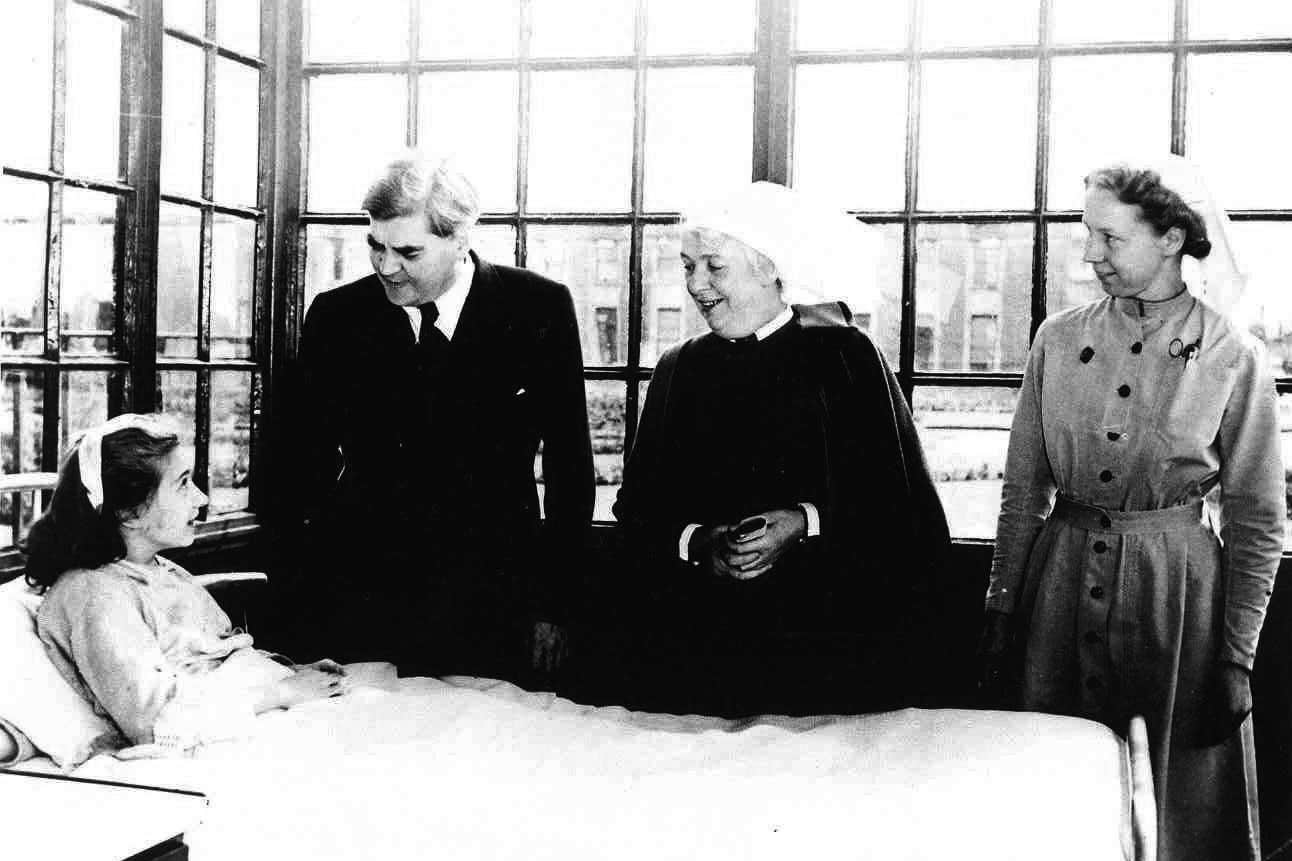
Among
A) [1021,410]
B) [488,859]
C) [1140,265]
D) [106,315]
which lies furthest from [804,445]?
[106,315]

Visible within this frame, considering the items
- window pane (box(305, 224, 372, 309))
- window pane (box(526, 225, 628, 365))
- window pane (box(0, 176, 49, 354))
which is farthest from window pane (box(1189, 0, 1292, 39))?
window pane (box(0, 176, 49, 354))

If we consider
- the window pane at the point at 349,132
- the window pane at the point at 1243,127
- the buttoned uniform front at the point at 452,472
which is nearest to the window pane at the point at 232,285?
the window pane at the point at 349,132

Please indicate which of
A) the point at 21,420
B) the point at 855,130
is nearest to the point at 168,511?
the point at 21,420

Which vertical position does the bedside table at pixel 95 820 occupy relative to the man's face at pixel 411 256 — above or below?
below

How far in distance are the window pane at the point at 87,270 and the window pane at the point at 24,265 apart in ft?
0.25

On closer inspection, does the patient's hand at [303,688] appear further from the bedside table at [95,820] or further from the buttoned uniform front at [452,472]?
the bedside table at [95,820]

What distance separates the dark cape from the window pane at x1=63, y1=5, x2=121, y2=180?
155 centimetres

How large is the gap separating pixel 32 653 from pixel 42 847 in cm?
91

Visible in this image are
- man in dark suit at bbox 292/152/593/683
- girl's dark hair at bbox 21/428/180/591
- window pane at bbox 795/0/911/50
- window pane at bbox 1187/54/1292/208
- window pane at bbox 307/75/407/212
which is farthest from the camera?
window pane at bbox 307/75/407/212

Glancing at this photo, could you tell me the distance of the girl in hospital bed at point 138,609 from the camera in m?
2.29

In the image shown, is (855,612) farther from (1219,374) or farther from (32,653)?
(32,653)

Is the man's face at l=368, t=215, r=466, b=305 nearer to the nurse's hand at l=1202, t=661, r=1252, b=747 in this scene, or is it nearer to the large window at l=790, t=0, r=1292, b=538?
the large window at l=790, t=0, r=1292, b=538

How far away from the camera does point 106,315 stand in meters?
3.13

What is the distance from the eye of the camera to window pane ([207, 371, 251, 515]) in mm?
3602
